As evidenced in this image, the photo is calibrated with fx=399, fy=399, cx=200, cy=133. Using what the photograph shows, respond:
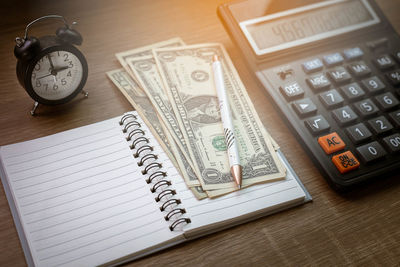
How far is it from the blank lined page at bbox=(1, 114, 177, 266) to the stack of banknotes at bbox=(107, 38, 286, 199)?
73 mm

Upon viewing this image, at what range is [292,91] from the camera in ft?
2.26

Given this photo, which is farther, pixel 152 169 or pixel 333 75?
pixel 333 75

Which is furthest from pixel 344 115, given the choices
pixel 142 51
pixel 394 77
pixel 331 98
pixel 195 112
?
pixel 142 51

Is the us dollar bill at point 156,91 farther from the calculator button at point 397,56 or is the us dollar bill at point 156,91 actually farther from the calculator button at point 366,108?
the calculator button at point 397,56

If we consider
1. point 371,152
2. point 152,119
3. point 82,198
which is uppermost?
point 152,119

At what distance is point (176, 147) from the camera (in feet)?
2.12

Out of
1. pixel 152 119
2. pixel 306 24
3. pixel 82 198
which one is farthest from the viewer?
pixel 306 24

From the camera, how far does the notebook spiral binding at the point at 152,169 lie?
0.56 metres

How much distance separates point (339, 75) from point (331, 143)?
0.52ft

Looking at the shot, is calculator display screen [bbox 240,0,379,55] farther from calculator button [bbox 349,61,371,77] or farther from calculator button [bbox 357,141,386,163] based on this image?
calculator button [bbox 357,141,386,163]

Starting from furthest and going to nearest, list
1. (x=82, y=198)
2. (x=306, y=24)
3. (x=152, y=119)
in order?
(x=306, y=24) → (x=152, y=119) → (x=82, y=198)

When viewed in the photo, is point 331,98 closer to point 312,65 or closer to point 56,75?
point 312,65

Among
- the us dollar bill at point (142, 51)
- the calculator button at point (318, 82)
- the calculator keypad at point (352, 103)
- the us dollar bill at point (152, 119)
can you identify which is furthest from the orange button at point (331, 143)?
the us dollar bill at point (142, 51)

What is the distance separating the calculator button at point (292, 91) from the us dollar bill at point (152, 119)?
0.69 ft
